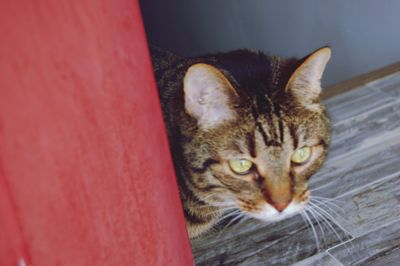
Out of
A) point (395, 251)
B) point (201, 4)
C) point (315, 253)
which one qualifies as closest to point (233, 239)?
point (315, 253)

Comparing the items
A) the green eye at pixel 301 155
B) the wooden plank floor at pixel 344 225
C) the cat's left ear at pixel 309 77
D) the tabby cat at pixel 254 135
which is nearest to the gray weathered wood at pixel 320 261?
the wooden plank floor at pixel 344 225

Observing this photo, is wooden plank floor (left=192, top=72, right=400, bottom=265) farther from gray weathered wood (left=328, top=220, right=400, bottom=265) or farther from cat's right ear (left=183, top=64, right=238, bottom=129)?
cat's right ear (left=183, top=64, right=238, bottom=129)

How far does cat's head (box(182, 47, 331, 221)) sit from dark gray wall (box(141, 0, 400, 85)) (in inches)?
33.9

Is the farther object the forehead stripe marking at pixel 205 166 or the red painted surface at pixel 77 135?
the forehead stripe marking at pixel 205 166

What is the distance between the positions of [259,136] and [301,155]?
13 centimetres

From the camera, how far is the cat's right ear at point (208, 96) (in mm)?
1223

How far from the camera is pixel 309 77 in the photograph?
4.42ft

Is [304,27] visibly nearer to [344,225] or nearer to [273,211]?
[344,225]

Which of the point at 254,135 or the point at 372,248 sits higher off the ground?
the point at 254,135

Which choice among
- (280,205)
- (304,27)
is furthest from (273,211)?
(304,27)

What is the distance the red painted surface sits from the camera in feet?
2.66

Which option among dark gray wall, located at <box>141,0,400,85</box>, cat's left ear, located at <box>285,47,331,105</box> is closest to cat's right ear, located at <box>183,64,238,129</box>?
cat's left ear, located at <box>285,47,331,105</box>

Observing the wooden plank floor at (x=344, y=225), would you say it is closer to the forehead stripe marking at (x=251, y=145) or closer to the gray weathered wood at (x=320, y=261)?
the gray weathered wood at (x=320, y=261)

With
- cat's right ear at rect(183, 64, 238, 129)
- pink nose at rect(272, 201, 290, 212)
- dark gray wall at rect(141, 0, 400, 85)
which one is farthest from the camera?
dark gray wall at rect(141, 0, 400, 85)
